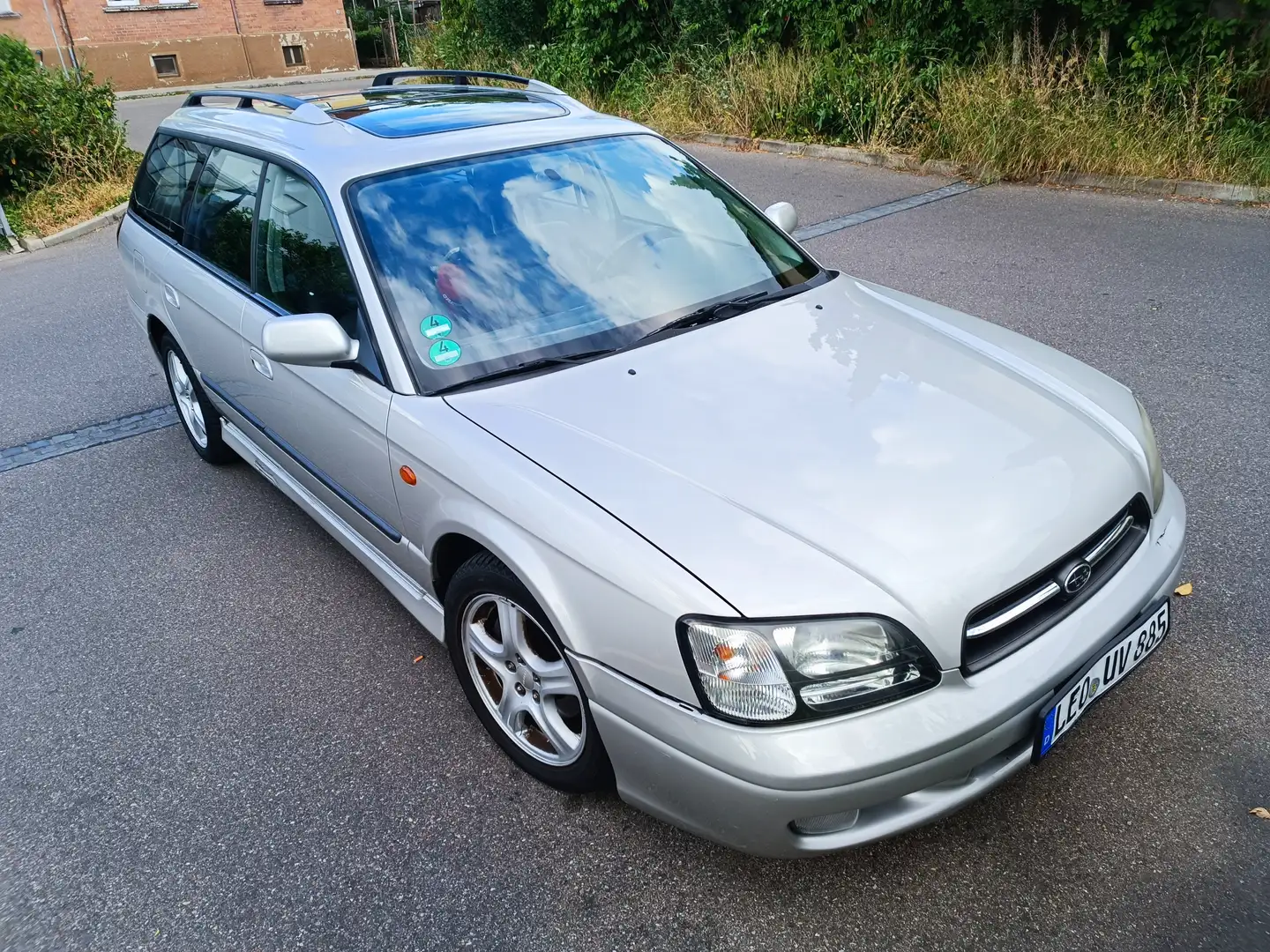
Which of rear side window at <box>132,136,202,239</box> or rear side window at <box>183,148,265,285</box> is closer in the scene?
rear side window at <box>183,148,265,285</box>

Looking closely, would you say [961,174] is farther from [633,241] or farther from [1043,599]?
[1043,599]

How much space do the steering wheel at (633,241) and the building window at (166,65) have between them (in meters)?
29.2

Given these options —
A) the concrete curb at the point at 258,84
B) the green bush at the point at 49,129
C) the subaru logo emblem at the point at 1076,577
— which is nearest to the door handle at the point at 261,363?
the subaru logo emblem at the point at 1076,577

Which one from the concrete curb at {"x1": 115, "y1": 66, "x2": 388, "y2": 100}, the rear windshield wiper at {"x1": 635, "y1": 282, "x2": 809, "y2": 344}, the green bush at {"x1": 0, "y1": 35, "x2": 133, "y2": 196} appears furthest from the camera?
the concrete curb at {"x1": 115, "y1": 66, "x2": 388, "y2": 100}

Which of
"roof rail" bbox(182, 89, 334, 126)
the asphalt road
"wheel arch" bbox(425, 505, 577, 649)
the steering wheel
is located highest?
"roof rail" bbox(182, 89, 334, 126)

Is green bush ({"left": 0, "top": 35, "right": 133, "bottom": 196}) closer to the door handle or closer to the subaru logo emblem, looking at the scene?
the door handle

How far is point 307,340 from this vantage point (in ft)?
8.43

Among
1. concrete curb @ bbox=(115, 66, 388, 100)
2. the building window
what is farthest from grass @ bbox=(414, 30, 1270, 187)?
the building window

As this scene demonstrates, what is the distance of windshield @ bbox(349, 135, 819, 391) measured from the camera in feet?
8.76

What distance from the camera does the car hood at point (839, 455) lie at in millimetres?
1929

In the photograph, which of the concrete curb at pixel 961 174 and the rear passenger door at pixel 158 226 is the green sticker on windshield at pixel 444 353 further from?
the concrete curb at pixel 961 174

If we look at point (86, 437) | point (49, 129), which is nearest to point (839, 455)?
point (86, 437)

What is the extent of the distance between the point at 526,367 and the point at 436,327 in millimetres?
301

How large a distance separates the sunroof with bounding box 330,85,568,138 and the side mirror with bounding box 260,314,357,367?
2.85 ft
